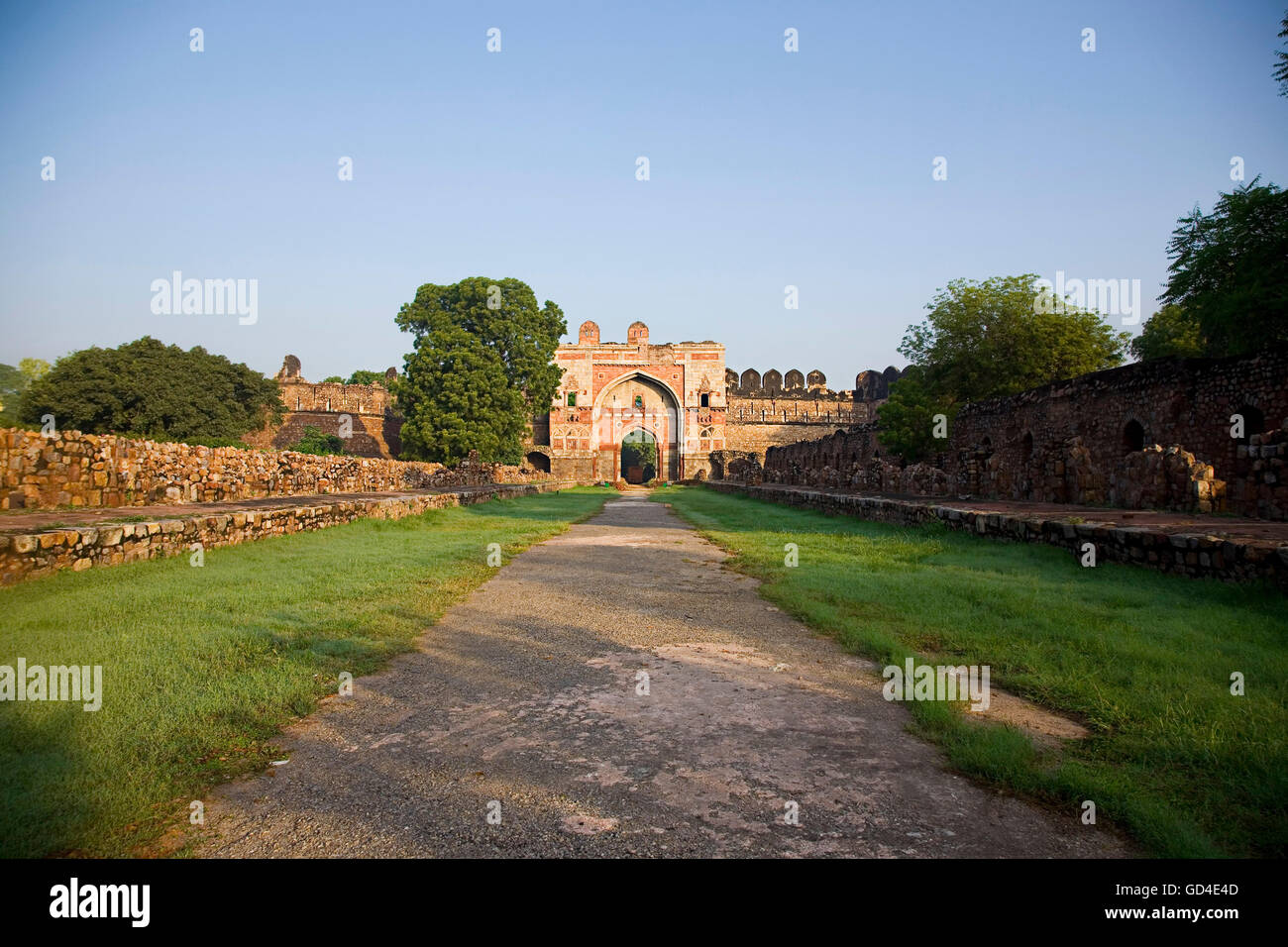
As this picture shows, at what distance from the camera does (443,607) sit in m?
5.25

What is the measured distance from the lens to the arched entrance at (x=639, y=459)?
2176 inches

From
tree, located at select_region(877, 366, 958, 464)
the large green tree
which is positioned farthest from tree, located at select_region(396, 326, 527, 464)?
tree, located at select_region(877, 366, 958, 464)

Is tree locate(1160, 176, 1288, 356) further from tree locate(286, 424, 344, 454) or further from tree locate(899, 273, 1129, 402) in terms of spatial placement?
tree locate(286, 424, 344, 454)

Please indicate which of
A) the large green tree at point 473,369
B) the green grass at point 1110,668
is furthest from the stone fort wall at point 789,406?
the green grass at point 1110,668

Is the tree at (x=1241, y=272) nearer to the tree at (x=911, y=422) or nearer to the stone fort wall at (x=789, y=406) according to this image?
the tree at (x=911, y=422)

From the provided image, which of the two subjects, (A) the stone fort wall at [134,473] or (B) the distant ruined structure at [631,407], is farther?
(B) the distant ruined structure at [631,407]

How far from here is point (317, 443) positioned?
1614 inches

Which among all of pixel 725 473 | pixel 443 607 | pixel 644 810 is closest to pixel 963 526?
pixel 443 607

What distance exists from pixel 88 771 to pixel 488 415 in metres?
30.7

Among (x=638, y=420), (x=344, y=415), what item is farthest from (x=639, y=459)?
(x=344, y=415)

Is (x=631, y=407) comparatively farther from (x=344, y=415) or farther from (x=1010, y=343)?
(x=1010, y=343)

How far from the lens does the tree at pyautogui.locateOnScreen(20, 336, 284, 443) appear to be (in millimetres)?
29891

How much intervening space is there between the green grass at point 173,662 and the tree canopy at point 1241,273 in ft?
48.3

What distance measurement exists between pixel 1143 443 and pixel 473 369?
2668 centimetres
